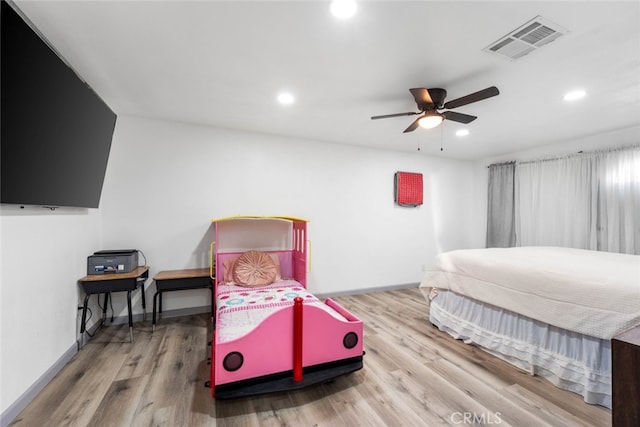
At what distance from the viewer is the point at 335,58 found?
6.29 ft

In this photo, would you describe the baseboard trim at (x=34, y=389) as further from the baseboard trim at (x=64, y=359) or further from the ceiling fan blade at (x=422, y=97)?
the ceiling fan blade at (x=422, y=97)

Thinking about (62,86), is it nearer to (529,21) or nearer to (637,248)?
(529,21)

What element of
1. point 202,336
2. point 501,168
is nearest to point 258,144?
point 202,336

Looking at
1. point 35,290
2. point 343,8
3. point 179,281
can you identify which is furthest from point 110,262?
point 343,8

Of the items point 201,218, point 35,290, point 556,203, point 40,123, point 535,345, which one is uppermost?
point 40,123

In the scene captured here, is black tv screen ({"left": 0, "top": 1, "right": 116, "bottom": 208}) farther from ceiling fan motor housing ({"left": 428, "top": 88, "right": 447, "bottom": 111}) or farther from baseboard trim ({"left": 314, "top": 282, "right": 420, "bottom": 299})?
baseboard trim ({"left": 314, "top": 282, "right": 420, "bottom": 299})

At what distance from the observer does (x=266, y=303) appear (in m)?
2.43

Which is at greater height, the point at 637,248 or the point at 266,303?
the point at 637,248

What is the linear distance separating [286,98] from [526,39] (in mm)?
1898

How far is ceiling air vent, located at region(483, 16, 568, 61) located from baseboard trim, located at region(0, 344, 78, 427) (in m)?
3.77

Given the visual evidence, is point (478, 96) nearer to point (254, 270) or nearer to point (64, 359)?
point (254, 270)

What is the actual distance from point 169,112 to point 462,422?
3786mm

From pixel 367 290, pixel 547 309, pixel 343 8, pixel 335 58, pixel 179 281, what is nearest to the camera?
pixel 343 8

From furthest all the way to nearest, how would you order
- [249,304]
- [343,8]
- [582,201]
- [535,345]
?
[582,201] < [249,304] < [535,345] < [343,8]
